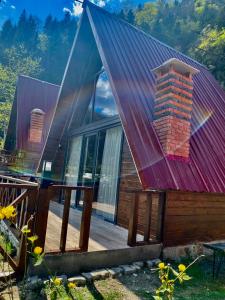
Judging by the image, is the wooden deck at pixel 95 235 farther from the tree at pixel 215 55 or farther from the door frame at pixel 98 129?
the tree at pixel 215 55

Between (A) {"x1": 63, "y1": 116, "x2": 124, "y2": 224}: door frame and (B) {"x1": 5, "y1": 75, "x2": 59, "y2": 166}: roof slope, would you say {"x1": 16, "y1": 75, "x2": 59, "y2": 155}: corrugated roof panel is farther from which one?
(A) {"x1": 63, "y1": 116, "x2": 124, "y2": 224}: door frame

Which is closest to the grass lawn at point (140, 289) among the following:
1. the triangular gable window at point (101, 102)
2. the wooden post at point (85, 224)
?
the wooden post at point (85, 224)

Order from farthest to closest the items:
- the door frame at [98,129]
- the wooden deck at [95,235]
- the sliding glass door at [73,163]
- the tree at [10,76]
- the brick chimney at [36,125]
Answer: the tree at [10,76] < the brick chimney at [36,125] < the sliding glass door at [73,163] < the door frame at [98,129] < the wooden deck at [95,235]

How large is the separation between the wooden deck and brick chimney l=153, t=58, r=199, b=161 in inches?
71.4

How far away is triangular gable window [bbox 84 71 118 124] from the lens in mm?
7715

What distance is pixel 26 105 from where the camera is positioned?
16328mm

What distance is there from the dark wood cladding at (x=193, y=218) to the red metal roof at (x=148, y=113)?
0.27 m

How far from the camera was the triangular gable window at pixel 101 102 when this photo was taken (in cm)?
771

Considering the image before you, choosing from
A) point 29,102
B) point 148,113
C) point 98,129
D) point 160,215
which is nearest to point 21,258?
point 160,215

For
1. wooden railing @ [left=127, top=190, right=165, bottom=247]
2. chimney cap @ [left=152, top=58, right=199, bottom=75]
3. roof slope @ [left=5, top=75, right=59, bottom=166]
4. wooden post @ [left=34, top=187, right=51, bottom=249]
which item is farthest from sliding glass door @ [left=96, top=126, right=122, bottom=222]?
roof slope @ [left=5, top=75, right=59, bottom=166]

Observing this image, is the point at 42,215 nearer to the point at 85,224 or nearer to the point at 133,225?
the point at 85,224

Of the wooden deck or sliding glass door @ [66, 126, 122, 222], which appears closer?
the wooden deck

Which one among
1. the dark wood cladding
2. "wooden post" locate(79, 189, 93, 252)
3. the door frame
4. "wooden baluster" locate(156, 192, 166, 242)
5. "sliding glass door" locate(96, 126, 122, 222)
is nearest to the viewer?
"wooden post" locate(79, 189, 93, 252)

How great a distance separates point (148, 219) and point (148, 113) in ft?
7.66
